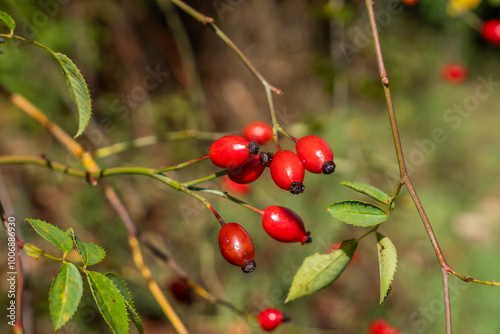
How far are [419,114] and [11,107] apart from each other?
4.74 meters

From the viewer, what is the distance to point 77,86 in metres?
1.00

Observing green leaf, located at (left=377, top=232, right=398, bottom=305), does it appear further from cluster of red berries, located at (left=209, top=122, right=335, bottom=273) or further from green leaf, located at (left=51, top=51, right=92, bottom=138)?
green leaf, located at (left=51, top=51, right=92, bottom=138)

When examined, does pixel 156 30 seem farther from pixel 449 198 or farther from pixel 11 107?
pixel 449 198

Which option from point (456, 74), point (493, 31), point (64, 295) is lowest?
point (64, 295)

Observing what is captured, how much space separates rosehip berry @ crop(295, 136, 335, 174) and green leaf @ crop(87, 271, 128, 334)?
553 millimetres

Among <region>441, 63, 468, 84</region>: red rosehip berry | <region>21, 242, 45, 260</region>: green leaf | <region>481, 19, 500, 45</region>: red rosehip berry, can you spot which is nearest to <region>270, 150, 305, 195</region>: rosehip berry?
<region>21, 242, 45, 260</region>: green leaf

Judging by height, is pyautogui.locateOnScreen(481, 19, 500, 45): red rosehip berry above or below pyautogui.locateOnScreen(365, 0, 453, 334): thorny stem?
above

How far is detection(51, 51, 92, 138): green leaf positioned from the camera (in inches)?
38.9

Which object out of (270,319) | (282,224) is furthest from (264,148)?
(282,224)

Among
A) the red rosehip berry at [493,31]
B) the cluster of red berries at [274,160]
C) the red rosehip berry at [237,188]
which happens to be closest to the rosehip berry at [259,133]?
the cluster of red berries at [274,160]

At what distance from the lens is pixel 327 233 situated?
3627mm

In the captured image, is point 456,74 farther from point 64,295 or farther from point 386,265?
point 64,295

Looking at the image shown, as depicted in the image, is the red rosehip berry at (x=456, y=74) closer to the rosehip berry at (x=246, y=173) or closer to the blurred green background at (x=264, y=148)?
the blurred green background at (x=264, y=148)

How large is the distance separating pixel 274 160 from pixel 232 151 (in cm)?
12
